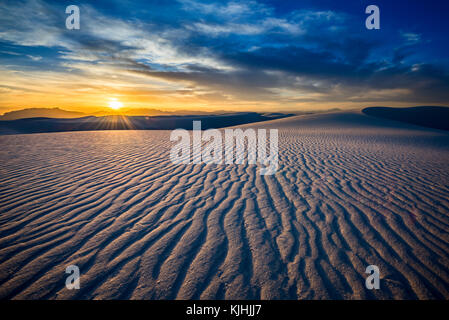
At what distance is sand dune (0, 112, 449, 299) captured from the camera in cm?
198

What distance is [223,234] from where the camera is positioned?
277cm

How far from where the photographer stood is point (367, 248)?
2.50 meters

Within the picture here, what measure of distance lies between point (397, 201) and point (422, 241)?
1.29 m

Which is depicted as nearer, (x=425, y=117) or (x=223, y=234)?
(x=223, y=234)

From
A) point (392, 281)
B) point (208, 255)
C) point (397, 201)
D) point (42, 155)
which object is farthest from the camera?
point (42, 155)

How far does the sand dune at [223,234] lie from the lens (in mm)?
1977

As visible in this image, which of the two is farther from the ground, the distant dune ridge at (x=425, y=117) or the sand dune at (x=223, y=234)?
the distant dune ridge at (x=425, y=117)

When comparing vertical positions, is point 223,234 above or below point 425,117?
below

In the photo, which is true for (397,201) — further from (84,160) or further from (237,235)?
(84,160)

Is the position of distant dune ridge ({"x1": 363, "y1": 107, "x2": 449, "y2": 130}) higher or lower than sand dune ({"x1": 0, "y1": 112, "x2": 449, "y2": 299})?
higher

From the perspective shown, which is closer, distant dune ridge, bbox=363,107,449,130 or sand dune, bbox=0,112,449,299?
sand dune, bbox=0,112,449,299
